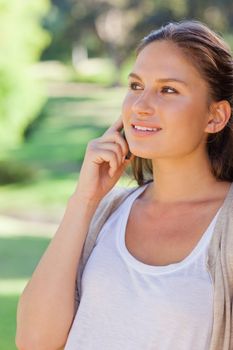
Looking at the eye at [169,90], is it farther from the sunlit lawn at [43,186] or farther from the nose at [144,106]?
the sunlit lawn at [43,186]

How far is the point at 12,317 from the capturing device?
646 cm

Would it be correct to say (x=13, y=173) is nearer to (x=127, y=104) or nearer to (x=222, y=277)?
(x=127, y=104)

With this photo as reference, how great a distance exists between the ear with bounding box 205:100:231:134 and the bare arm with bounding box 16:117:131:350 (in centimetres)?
26

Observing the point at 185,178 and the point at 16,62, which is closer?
the point at 185,178

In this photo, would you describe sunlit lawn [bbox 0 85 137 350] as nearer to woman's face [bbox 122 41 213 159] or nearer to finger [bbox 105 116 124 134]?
finger [bbox 105 116 124 134]

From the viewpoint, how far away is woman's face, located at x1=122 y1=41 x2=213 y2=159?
2.12m

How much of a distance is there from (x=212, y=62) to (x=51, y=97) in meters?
34.0

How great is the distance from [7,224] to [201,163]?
9628mm

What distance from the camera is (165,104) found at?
2.12 m

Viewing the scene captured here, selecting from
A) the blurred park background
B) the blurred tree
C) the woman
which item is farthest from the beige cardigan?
the blurred tree

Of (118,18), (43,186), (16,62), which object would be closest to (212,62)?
(16,62)

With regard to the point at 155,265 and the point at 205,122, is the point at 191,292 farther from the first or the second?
the point at 205,122

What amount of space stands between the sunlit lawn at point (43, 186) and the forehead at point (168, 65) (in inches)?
22.8

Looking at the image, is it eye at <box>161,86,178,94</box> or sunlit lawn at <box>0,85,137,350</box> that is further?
sunlit lawn at <box>0,85,137,350</box>
